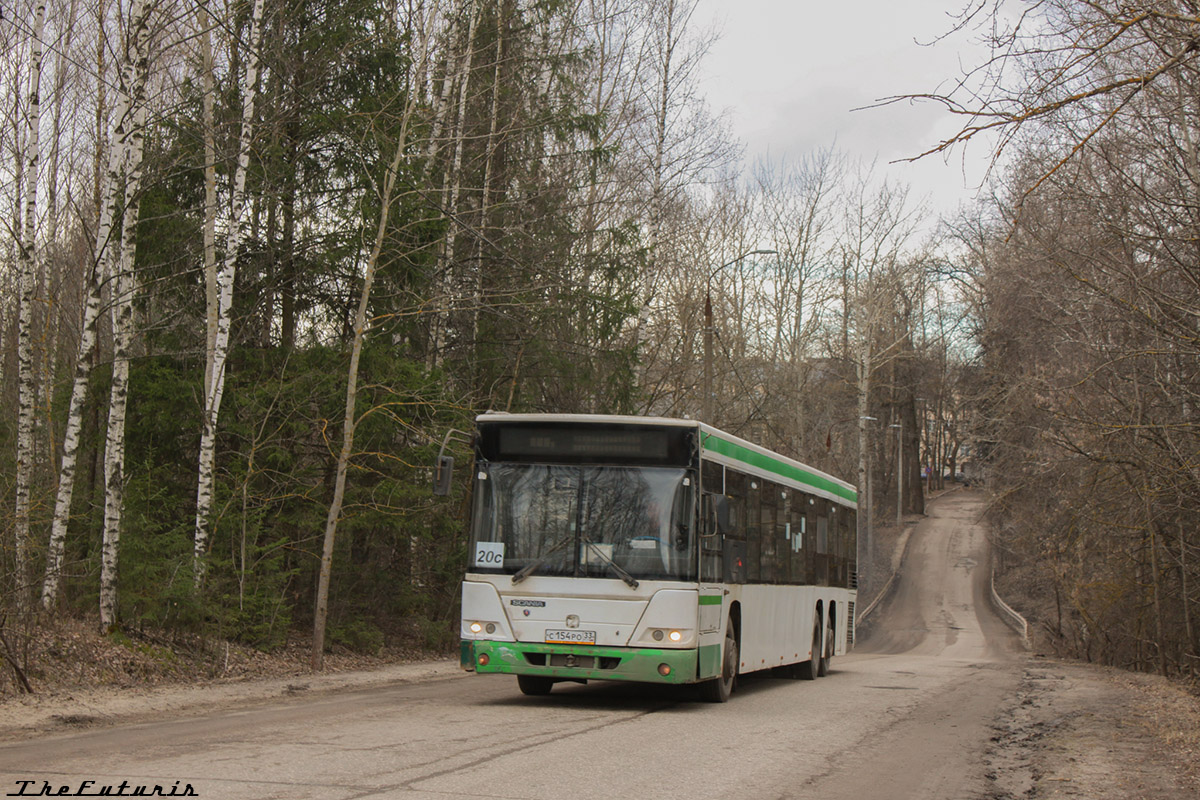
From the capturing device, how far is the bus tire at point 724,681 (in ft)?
44.8

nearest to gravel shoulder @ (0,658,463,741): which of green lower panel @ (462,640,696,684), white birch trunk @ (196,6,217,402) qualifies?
green lower panel @ (462,640,696,684)

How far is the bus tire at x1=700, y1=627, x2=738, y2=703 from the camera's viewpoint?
44.8ft

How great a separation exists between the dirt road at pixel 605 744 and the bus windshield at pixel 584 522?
1525 mm

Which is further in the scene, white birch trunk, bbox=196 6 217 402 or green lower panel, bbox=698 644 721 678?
white birch trunk, bbox=196 6 217 402

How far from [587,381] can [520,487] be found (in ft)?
45.9

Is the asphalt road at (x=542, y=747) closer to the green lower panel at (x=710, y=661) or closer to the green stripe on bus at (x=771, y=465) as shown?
the green lower panel at (x=710, y=661)

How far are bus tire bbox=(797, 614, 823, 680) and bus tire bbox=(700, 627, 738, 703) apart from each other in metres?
5.09

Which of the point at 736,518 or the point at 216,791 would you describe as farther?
the point at 736,518

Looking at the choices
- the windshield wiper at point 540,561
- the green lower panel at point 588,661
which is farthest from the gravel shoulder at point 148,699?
the windshield wiper at point 540,561

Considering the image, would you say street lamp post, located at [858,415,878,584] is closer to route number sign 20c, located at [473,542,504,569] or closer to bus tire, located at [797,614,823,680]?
bus tire, located at [797,614,823,680]

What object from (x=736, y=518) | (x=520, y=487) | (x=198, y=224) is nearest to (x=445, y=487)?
(x=520, y=487)

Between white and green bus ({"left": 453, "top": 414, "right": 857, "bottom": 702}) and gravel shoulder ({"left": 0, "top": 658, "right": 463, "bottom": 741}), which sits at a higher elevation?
white and green bus ({"left": 453, "top": 414, "right": 857, "bottom": 702})

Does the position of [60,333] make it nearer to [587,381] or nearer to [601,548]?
[587,381]

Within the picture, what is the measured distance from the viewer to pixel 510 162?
26250 mm
